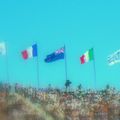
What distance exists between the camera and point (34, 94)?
2709 inches

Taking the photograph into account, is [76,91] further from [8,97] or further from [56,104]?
[8,97]

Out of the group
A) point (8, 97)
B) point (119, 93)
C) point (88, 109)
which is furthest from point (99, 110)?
point (119, 93)

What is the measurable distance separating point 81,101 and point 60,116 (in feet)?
53.0

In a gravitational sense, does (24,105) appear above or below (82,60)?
below

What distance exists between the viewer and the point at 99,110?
6744 cm

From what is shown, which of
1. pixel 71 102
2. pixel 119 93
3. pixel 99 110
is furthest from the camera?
pixel 119 93

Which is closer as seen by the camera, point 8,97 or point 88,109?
point 8,97

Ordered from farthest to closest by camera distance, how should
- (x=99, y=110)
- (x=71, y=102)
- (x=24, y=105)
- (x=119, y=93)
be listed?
(x=119, y=93)
(x=71, y=102)
(x=99, y=110)
(x=24, y=105)

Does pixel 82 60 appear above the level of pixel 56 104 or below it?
above

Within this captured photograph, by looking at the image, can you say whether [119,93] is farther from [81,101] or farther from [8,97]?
[8,97]

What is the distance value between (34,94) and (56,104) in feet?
12.4

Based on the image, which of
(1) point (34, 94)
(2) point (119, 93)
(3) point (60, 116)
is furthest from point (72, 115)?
(2) point (119, 93)

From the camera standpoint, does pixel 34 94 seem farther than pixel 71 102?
No

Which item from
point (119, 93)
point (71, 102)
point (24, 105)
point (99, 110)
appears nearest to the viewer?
point (24, 105)
